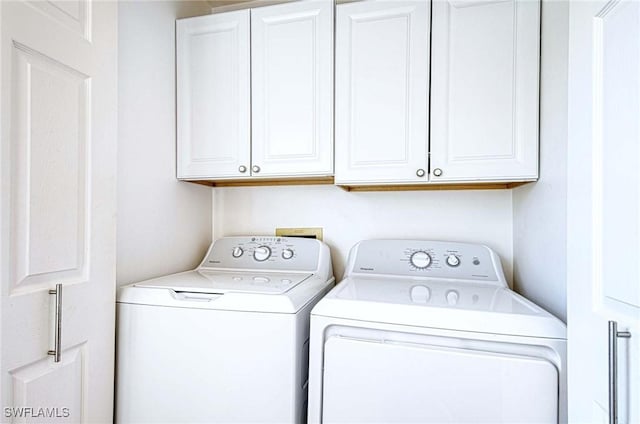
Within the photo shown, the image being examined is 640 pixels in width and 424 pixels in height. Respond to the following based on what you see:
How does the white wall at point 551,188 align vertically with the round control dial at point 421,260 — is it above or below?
above

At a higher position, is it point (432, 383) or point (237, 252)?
point (237, 252)

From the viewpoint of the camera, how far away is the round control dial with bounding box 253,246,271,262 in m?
1.73

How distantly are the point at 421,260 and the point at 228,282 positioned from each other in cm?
84

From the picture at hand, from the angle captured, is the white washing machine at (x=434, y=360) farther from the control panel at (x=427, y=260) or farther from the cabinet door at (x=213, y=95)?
the cabinet door at (x=213, y=95)

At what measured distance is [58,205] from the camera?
39.4 inches

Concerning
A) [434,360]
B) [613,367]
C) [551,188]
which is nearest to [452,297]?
[434,360]

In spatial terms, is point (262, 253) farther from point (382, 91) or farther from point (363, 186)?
point (382, 91)

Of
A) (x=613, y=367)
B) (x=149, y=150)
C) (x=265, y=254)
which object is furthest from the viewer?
(x=265, y=254)

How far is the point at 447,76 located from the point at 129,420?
5.71 ft

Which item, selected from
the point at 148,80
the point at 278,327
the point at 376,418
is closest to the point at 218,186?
the point at 148,80

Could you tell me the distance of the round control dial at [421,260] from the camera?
1564 mm
